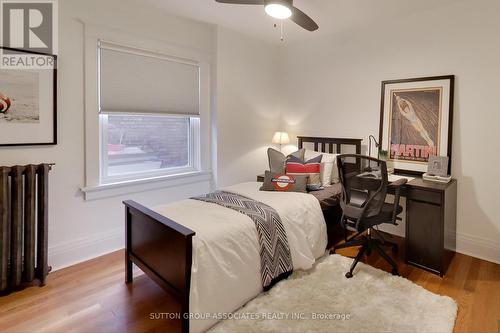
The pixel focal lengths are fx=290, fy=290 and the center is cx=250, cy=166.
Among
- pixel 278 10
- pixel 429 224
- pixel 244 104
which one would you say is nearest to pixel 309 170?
pixel 429 224

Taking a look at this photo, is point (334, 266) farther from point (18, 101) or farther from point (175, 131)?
point (18, 101)

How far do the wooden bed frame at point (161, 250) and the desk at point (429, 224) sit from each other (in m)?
2.12

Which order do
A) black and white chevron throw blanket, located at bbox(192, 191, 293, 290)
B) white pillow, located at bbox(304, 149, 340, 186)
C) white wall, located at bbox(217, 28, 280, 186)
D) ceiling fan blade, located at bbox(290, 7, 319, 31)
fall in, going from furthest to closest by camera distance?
white wall, located at bbox(217, 28, 280, 186)
white pillow, located at bbox(304, 149, 340, 186)
ceiling fan blade, located at bbox(290, 7, 319, 31)
black and white chevron throw blanket, located at bbox(192, 191, 293, 290)

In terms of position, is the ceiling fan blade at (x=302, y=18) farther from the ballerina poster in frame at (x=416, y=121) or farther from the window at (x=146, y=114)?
the window at (x=146, y=114)

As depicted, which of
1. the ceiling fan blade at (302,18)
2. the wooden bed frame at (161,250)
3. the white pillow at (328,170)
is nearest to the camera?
the wooden bed frame at (161,250)

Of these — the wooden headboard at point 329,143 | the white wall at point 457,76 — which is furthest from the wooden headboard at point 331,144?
the white wall at point 457,76

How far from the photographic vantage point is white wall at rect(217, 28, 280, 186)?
3805 millimetres

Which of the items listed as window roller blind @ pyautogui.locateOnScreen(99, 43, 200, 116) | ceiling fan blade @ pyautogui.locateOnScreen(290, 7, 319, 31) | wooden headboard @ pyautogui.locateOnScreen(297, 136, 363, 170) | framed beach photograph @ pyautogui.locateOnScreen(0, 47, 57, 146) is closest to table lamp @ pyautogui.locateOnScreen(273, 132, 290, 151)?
wooden headboard @ pyautogui.locateOnScreen(297, 136, 363, 170)

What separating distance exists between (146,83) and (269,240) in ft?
6.98

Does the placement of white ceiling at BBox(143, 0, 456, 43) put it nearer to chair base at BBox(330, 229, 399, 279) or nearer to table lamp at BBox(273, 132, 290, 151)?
table lamp at BBox(273, 132, 290, 151)

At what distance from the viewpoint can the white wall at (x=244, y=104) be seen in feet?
12.5

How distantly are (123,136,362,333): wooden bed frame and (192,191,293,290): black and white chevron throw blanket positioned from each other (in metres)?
0.61

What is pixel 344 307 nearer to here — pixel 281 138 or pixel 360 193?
pixel 360 193

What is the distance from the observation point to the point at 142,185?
3.20 m
